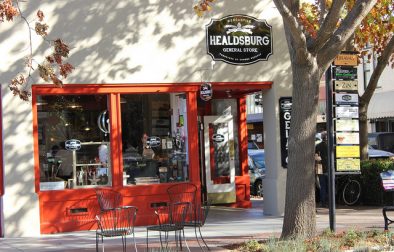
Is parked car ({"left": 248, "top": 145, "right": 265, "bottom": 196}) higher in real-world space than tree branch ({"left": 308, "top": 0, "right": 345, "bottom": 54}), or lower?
lower

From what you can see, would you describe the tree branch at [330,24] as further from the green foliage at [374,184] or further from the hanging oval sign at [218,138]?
the green foliage at [374,184]

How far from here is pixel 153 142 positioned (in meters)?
13.3

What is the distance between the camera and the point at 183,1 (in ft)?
44.2

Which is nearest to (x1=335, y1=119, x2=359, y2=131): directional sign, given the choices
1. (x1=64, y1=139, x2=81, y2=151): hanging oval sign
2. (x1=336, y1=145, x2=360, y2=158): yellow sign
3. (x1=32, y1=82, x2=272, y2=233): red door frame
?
(x1=336, y1=145, x2=360, y2=158): yellow sign

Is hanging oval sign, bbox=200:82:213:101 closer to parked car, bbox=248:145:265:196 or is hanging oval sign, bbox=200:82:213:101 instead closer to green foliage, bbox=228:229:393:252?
green foliage, bbox=228:229:393:252

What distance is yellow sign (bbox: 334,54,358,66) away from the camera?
35.1 ft

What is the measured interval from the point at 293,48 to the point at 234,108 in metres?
6.71

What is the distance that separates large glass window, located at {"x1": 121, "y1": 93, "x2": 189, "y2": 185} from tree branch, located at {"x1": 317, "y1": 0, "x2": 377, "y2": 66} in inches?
184

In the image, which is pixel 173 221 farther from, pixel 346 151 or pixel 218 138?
pixel 218 138

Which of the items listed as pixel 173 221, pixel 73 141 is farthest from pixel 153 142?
pixel 173 221

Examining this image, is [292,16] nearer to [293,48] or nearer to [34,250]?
[293,48]

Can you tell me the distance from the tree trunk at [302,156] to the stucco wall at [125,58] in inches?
165

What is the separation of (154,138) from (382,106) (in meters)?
24.6

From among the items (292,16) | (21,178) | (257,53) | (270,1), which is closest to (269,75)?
(257,53)
